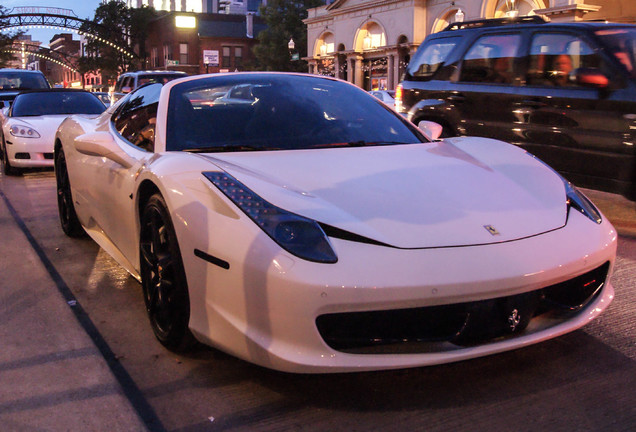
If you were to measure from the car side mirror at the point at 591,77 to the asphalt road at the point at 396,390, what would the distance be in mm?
2783

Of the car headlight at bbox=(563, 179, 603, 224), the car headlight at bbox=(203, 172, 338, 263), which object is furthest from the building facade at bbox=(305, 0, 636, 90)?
the car headlight at bbox=(203, 172, 338, 263)

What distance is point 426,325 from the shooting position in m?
2.53

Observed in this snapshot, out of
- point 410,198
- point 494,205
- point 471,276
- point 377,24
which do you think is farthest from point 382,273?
point 377,24

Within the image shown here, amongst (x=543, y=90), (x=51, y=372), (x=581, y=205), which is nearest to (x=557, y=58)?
(x=543, y=90)

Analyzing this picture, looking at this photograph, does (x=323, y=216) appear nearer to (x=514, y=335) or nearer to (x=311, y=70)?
(x=514, y=335)

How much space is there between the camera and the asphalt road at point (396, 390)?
2.52 metres

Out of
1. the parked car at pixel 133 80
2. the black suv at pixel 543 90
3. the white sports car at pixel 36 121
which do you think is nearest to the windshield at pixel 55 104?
the white sports car at pixel 36 121

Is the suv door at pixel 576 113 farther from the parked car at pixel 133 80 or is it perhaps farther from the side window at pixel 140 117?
the parked car at pixel 133 80

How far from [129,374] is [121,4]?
74.6 m

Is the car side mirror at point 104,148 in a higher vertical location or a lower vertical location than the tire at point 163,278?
higher

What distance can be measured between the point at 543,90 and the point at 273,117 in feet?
11.8

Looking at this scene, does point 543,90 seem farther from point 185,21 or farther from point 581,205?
point 185,21

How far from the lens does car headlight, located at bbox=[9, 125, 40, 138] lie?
9891 millimetres

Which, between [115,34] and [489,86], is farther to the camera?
[115,34]
